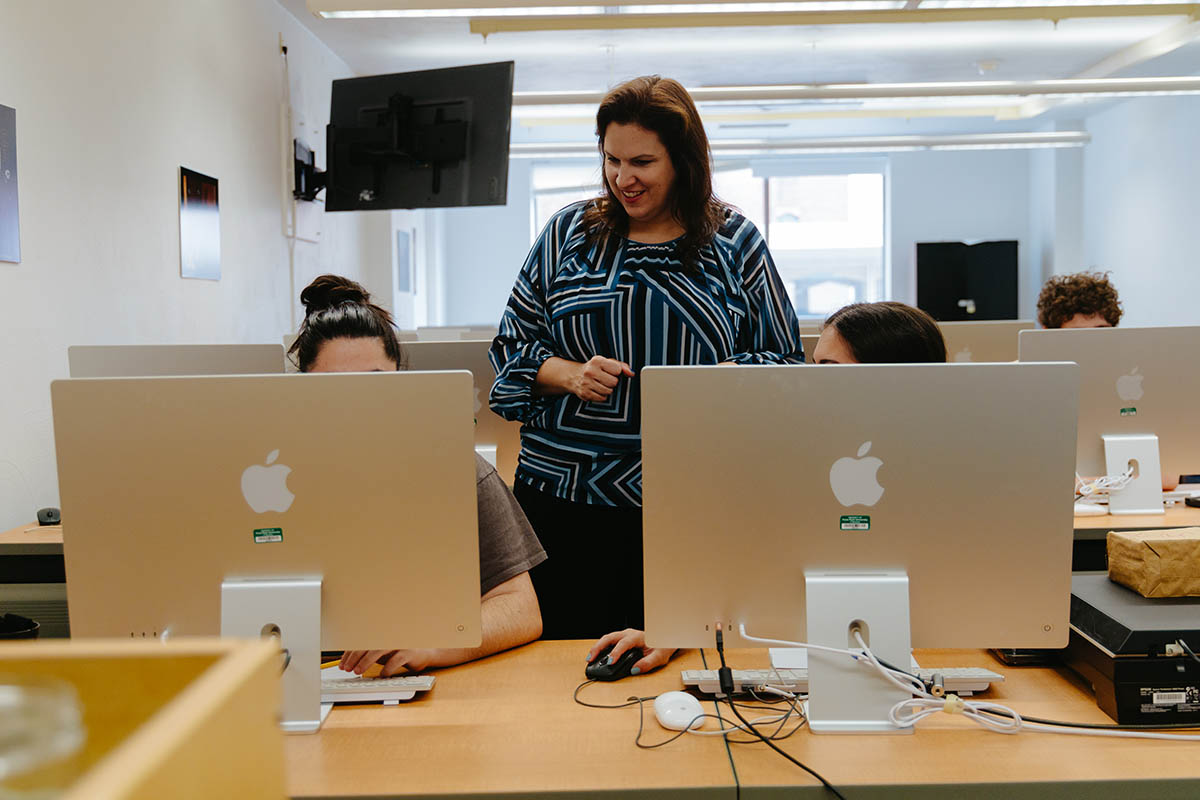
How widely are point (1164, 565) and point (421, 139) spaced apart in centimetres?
364

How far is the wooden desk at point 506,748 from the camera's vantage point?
42.4 inches

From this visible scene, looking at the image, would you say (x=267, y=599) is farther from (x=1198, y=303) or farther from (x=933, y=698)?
(x=1198, y=303)

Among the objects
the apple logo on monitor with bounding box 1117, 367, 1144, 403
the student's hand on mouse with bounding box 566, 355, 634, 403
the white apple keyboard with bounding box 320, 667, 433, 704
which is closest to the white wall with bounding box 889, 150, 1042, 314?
the apple logo on monitor with bounding box 1117, 367, 1144, 403

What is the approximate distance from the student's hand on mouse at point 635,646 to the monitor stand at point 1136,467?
1.40m

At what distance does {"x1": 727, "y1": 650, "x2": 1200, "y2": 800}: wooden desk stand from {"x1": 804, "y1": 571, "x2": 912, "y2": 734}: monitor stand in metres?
0.03

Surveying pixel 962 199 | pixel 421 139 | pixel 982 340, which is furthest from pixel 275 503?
pixel 962 199

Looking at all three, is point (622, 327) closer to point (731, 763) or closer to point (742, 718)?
point (742, 718)

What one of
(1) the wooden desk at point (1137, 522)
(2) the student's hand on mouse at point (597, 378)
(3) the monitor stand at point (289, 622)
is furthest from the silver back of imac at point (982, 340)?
(3) the monitor stand at point (289, 622)

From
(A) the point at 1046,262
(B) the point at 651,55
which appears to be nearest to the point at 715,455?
(B) the point at 651,55

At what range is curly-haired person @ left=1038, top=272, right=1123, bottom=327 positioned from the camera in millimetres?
3215

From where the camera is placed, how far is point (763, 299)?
1889 millimetres

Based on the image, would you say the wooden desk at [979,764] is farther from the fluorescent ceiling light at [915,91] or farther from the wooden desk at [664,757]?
the fluorescent ceiling light at [915,91]

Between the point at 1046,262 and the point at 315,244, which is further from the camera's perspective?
the point at 1046,262

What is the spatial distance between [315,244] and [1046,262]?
721 centimetres
